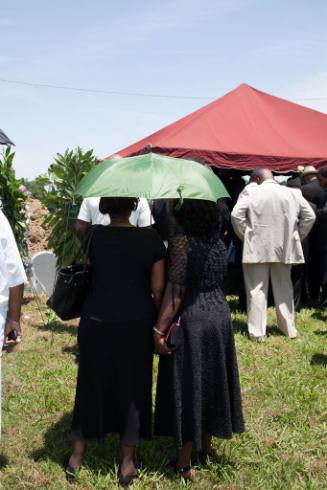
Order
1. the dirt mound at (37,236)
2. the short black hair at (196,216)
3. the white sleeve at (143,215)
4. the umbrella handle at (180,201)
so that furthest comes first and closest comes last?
Result: the dirt mound at (37,236) < the white sleeve at (143,215) < the short black hair at (196,216) < the umbrella handle at (180,201)

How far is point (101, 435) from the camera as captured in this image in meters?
3.32

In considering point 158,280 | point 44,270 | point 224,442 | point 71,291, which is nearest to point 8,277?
point 71,291

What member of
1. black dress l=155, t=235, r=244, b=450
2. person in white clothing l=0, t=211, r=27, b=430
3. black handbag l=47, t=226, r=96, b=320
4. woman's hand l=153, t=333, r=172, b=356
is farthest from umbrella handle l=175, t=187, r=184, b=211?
person in white clothing l=0, t=211, r=27, b=430

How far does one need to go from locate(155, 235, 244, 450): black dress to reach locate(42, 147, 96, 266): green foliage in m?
4.38

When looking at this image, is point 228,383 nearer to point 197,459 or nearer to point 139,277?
point 197,459

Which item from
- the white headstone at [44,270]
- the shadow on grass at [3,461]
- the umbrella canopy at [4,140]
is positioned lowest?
the shadow on grass at [3,461]

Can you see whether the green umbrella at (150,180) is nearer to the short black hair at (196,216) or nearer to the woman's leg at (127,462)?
the short black hair at (196,216)

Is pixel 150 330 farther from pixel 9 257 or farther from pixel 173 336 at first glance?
pixel 9 257

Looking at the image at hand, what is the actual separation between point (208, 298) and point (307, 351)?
119 inches

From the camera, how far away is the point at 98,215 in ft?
17.8

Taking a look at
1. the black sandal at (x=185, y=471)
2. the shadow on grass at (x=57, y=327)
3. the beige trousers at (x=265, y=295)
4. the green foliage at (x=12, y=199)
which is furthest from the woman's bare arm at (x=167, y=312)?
the green foliage at (x=12, y=199)

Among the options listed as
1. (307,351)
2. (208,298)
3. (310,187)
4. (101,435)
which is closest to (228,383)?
(208,298)

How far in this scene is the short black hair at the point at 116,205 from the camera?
318 centimetres

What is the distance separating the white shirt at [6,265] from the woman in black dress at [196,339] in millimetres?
863
